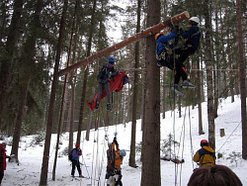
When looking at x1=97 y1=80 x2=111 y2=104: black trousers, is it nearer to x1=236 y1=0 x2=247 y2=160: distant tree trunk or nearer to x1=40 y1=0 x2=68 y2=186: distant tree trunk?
x1=40 y1=0 x2=68 y2=186: distant tree trunk

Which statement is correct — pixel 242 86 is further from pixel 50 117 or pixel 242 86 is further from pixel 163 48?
pixel 50 117

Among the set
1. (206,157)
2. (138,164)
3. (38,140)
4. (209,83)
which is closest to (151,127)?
(206,157)

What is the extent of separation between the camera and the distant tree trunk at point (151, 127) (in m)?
3.78

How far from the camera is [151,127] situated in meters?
3.91

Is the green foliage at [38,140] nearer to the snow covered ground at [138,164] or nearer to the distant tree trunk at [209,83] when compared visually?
the snow covered ground at [138,164]

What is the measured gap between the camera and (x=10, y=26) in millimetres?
7805

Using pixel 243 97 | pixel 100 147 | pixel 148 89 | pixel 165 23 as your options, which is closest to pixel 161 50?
pixel 165 23

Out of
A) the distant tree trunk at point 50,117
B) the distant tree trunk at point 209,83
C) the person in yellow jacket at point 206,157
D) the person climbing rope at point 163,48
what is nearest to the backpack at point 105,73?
the person climbing rope at point 163,48

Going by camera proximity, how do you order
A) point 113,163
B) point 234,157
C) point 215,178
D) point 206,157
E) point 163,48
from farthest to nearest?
point 234,157, point 113,163, point 206,157, point 163,48, point 215,178

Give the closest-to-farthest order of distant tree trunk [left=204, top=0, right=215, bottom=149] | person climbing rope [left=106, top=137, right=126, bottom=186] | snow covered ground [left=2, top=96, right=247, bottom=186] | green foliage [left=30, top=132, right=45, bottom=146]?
person climbing rope [left=106, top=137, right=126, bottom=186], snow covered ground [left=2, top=96, right=247, bottom=186], distant tree trunk [left=204, top=0, right=215, bottom=149], green foliage [left=30, top=132, right=45, bottom=146]

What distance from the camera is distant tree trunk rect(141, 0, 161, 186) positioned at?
12.4 feet

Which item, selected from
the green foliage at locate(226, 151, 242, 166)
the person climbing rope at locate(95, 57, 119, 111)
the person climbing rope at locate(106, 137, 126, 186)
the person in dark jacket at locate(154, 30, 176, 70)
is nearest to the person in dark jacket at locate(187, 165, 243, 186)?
the person in dark jacket at locate(154, 30, 176, 70)

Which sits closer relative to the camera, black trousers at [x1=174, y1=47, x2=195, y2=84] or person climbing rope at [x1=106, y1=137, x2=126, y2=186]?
black trousers at [x1=174, y1=47, x2=195, y2=84]

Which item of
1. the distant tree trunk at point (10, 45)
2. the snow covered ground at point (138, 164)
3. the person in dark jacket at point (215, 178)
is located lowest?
the snow covered ground at point (138, 164)
